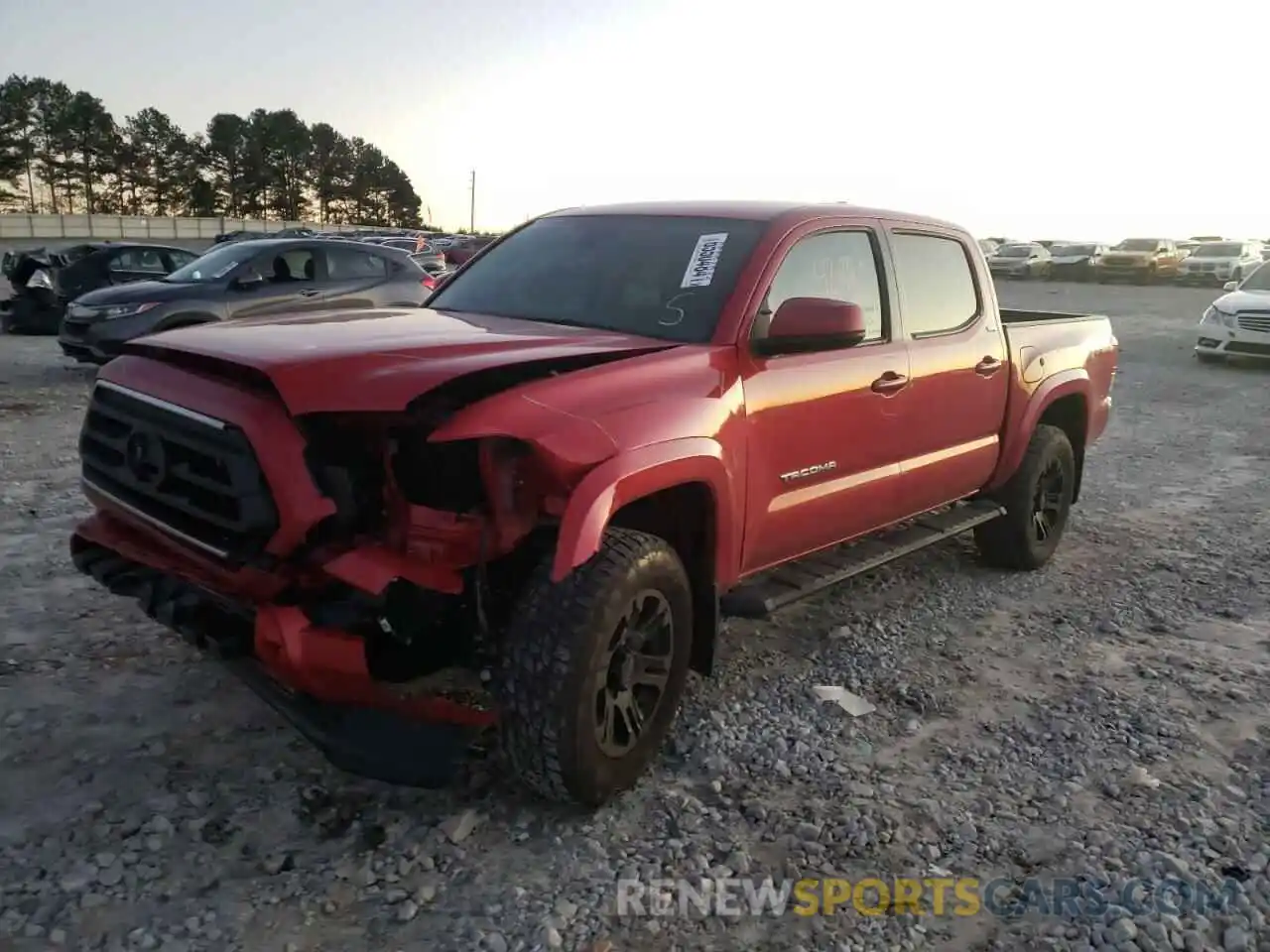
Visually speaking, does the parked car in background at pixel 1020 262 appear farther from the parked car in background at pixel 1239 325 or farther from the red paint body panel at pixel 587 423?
the red paint body panel at pixel 587 423

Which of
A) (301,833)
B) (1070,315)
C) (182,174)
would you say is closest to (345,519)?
(301,833)

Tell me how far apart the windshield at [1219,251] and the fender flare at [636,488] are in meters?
38.9

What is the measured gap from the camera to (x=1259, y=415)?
11.5 metres

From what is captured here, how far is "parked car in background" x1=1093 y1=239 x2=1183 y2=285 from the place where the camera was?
3809cm

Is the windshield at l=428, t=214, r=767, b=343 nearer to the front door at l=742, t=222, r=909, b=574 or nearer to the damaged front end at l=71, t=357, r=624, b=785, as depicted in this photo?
the front door at l=742, t=222, r=909, b=574

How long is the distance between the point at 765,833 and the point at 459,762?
0.99 m

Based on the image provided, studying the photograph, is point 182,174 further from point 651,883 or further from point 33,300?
point 651,883

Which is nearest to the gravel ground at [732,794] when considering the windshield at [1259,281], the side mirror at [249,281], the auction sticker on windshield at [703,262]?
the auction sticker on windshield at [703,262]

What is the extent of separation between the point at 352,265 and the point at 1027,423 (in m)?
8.52

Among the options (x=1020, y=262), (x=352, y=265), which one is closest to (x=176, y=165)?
(x=1020, y=262)

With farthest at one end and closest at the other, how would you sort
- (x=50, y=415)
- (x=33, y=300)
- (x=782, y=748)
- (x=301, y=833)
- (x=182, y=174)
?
(x=182, y=174)
(x=33, y=300)
(x=50, y=415)
(x=782, y=748)
(x=301, y=833)

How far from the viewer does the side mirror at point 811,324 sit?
364 centimetres

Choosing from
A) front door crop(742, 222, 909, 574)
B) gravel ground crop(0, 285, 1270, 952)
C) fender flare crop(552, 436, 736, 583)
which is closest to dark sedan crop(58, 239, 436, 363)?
gravel ground crop(0, 285, 1270, 952)

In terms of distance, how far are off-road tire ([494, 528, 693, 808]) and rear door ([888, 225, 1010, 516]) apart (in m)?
1.97
